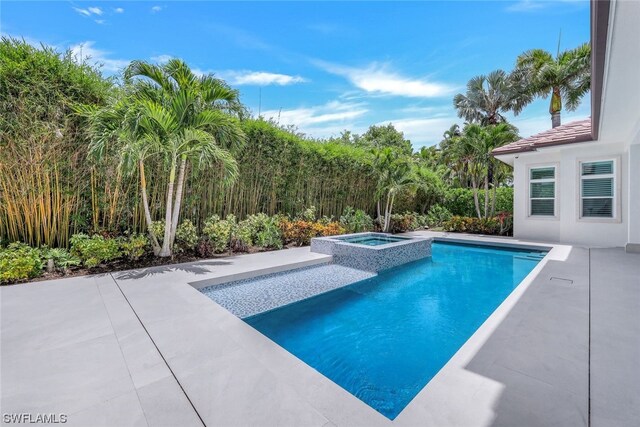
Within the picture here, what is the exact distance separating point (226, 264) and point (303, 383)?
4675 mm

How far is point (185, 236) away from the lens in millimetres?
7043

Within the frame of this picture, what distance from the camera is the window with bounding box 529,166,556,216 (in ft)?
35.6

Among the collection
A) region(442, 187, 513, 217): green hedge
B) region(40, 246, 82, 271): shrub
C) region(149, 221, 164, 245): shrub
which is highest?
Answer: region(442, 187, 513, 217): green hedge

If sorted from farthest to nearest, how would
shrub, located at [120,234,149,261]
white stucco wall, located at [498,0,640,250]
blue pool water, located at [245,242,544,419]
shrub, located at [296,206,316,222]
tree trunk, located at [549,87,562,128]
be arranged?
tree trunk, located at [549,87,562,128], shrub, located at [296,206,316,222], shrub, located at [120,234,149,261], white stucco wall, located at [498,0,640,250], blue pool water, located at [245,242,544,419]

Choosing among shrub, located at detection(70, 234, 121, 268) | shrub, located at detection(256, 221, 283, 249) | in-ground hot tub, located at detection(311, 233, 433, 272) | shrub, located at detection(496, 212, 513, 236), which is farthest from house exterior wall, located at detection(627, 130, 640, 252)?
shrub, located at detection(70, 234, 121, 268)

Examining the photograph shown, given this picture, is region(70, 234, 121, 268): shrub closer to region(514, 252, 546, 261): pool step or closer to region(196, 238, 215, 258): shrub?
region(196, 238, 215, 258): shrub

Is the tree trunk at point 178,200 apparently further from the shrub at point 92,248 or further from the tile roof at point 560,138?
the tile roof at point 560,138

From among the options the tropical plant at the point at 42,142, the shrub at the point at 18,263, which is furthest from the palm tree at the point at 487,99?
the shrub at the point at 18,263

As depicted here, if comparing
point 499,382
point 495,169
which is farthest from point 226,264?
point 495,169

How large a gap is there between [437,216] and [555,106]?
8.48 meters

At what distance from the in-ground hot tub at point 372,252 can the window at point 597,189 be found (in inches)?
232

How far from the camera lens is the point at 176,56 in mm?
6391

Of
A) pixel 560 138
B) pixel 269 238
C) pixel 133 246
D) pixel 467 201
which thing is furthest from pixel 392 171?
pixel 133 246

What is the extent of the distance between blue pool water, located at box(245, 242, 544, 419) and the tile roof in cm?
529
